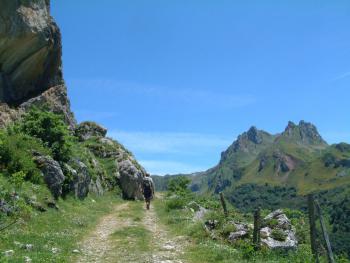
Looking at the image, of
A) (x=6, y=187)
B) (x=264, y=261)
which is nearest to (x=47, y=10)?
(x=6, y=187)

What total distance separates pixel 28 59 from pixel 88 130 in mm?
23909

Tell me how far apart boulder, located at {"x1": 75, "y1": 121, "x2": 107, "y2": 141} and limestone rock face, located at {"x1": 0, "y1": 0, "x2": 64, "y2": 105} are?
13127mm

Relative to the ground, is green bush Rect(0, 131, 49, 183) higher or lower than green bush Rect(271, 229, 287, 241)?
higher

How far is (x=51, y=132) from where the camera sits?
140 ft

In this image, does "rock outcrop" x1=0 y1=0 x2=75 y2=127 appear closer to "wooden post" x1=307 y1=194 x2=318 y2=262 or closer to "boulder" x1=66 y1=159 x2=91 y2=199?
"boulder" x1=66 y1=159 x2=91 y2=199

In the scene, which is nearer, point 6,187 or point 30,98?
point 6,187

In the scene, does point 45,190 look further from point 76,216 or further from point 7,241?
point 7,241

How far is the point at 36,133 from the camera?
42812 mm

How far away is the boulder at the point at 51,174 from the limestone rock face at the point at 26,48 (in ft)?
73.5

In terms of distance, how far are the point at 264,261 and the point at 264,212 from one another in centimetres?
1463

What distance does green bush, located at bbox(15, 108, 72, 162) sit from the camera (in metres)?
41.9

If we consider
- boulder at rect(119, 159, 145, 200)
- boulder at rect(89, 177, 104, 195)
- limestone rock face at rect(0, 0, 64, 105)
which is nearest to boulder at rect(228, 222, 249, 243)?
boulder at rect(89, 177, 104, 195)

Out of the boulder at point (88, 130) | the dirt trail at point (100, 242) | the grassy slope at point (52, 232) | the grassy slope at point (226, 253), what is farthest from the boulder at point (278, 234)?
the boulder at point (88, 130)

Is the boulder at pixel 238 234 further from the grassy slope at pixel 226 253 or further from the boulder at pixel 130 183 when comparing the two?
the boulder at pixel 130 183
